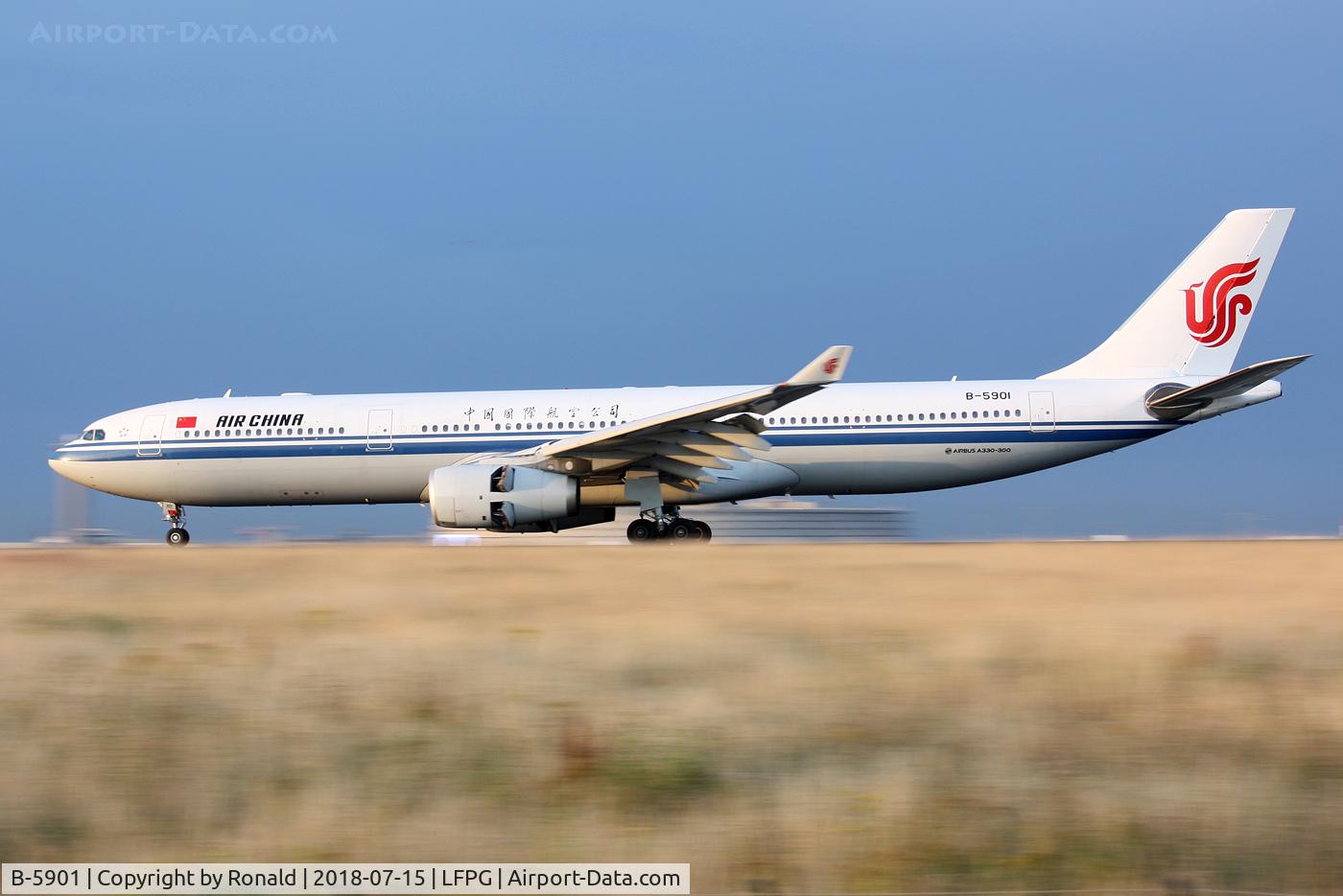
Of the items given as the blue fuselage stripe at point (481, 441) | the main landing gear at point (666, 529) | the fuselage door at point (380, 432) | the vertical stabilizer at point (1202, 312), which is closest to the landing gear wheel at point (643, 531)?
the main landing gear at point (666, 529)

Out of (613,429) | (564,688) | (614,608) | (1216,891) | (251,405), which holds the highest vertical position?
(251,405)

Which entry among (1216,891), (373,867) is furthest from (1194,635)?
(373,867)

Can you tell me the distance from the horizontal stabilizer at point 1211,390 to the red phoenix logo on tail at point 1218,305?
1.64 metres

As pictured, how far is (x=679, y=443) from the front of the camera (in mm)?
20531

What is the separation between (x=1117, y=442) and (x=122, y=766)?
18.3 meters

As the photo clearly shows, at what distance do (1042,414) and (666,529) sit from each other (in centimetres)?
683

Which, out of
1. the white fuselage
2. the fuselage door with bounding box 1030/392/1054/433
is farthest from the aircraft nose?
the fuselage door with bounding box 1030/392/1054/433

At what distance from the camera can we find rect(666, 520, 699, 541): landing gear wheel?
21719 mm

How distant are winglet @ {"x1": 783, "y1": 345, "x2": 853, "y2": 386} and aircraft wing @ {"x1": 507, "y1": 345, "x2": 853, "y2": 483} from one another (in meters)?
0.27

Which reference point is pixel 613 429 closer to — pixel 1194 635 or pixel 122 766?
pixel 1194 635

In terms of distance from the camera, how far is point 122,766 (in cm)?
759

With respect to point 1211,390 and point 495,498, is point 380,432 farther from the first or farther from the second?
point 1211,390

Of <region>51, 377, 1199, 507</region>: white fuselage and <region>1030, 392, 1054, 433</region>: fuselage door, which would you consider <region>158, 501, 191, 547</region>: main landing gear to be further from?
<region>1030, 392, 1054, 433</region>: fuselage door
